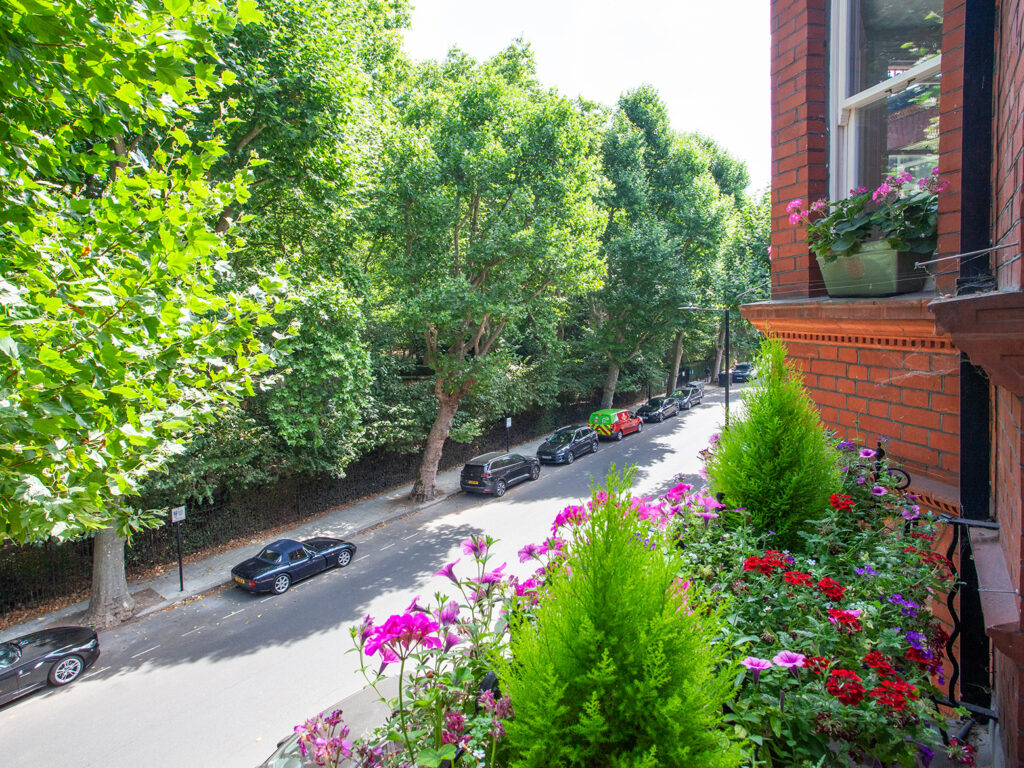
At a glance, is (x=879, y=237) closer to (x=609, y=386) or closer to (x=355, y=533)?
(x=355, y=533)

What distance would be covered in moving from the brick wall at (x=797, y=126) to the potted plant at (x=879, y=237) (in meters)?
0.44

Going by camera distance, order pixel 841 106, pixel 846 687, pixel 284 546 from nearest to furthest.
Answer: pixel 846 687, pixel 841 106, pixel 284 546

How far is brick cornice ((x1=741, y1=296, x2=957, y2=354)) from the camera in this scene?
371cm

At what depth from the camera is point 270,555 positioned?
13352 mm

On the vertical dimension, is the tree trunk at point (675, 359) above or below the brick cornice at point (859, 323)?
below

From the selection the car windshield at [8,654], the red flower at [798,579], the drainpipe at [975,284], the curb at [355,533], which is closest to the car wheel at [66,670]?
the car windshield at [8,654]

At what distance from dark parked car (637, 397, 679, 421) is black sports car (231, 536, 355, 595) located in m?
20.5

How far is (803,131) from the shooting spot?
5027 mm

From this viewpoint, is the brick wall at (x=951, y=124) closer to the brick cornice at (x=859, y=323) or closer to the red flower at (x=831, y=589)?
the brick cornice at (x=859, y=323)

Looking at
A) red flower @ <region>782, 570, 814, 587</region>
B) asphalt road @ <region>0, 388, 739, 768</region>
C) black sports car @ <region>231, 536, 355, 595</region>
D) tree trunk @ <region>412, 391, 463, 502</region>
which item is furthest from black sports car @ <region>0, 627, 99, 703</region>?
red flower @ <region>782, 570, 814, 587</region>

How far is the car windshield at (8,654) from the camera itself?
9.20 metres

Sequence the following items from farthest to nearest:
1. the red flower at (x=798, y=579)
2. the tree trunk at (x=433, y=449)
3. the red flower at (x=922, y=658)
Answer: the tree trunk at (x=433, y=449) → the red flower at (x=798, y=579) → the red flower at (x=922, y=658)

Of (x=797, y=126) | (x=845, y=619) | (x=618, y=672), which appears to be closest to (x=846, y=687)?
(x=845, y=619)

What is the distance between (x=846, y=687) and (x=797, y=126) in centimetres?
461
